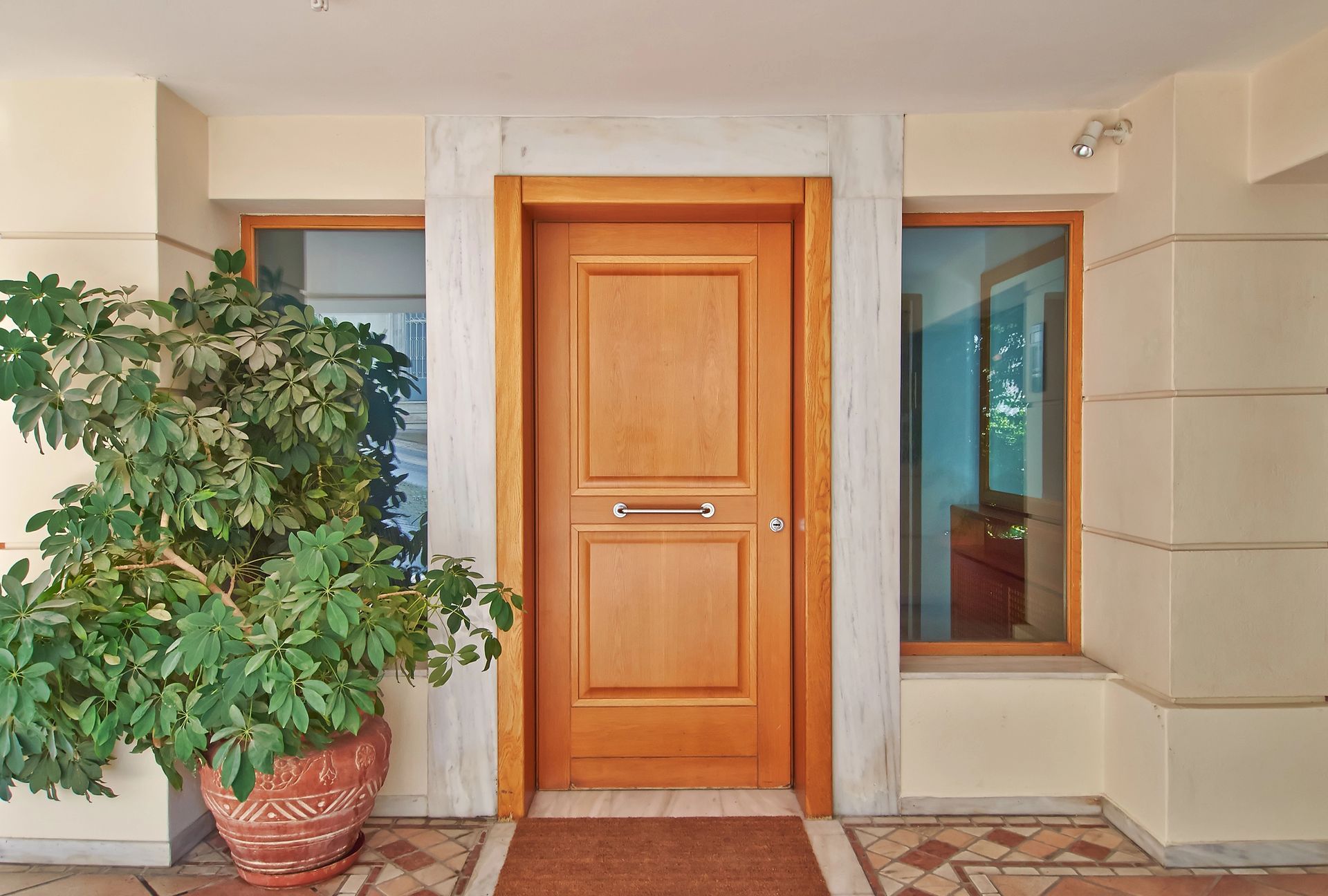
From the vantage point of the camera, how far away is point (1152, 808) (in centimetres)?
254

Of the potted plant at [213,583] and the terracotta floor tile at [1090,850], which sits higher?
the potted plant at [213,583]

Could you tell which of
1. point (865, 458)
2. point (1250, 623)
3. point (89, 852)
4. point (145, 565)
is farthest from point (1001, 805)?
point (89, 852)

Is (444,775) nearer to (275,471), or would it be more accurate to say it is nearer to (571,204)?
(275,471)

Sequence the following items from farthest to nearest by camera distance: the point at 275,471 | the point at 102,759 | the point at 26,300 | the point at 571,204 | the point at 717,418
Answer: the point at 717,418 → the point at 571,204 → the point at 275,471 → the point at 102,759 → the point at 26,300

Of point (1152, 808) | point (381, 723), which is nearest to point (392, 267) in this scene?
point (381, 723)

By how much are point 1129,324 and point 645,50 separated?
5.79 feet

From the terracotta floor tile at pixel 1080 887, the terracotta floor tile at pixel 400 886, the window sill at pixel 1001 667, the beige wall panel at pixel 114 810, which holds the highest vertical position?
the window sill at pixel 1001 667

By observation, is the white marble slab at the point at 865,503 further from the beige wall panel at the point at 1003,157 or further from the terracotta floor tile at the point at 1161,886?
the terracotta floor tile at the point at 1161,886

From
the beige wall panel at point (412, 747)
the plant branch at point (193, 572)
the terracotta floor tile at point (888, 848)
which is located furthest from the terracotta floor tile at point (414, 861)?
the terracotta floor tile at point (888, 848)

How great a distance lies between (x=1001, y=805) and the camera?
9.18ft

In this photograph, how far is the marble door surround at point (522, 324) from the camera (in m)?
2.78

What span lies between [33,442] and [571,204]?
1807 millimetres

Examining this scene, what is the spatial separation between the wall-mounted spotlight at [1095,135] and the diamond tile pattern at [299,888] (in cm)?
294

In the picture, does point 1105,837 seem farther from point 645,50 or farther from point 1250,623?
point 645,50
